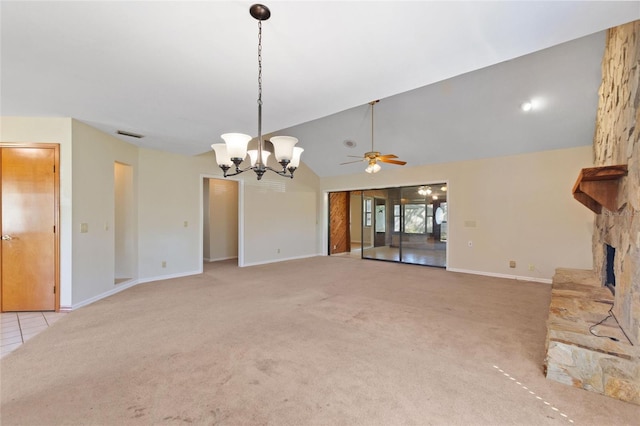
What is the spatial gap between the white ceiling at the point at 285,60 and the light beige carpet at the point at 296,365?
8.41 feet

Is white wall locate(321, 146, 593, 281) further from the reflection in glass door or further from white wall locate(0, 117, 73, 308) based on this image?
white wall locate(0, 117, 73, 308)

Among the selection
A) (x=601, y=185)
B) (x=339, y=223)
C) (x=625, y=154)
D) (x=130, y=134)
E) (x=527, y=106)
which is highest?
(x=527, y=106)

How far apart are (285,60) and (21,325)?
4.22 metres

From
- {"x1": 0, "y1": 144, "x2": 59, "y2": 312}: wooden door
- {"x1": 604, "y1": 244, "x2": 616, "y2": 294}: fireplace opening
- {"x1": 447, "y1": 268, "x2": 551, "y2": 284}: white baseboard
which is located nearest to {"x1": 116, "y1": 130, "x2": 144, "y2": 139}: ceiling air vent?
{"x1": 0, "y1": 144, "x2": 59, "y2": 312}: wooden door

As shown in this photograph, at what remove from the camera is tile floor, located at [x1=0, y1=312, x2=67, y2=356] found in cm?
289

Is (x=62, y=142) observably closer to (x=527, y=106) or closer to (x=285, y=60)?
(x=285, y=60)

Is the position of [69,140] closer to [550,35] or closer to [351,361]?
[351,361]

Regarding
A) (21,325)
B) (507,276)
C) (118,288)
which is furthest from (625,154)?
(118,288)

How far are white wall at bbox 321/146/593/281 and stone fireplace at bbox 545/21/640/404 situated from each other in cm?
179

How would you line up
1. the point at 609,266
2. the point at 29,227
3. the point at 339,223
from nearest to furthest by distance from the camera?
the point at 609,266 < the point at 29,227 < the point at 339,223

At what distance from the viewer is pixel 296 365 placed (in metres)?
2.43

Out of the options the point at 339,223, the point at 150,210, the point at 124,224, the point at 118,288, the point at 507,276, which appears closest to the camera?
the point at 118,288

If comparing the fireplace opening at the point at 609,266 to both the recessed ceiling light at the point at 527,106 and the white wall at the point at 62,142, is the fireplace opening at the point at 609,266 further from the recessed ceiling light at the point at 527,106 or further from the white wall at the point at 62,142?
the white wall at the point at 62,142

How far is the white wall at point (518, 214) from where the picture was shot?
16.8 feet
